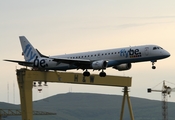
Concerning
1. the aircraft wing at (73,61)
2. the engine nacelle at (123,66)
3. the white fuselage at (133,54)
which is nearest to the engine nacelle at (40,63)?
the aircraft wing at (73,61)

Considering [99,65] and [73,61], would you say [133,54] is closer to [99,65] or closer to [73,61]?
[99,65]

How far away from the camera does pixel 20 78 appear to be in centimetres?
9912

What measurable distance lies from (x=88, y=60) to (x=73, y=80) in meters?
18.1

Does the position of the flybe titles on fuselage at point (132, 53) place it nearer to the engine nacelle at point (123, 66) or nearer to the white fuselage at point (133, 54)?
the white fuselage at point (133, 54)

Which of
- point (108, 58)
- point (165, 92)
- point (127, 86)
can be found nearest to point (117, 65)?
point (108, 58)

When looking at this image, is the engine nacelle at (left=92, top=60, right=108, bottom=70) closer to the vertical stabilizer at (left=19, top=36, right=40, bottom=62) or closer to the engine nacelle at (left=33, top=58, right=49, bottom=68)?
the engine nacelle at (left=33, top=58, right=49, bottom=68)

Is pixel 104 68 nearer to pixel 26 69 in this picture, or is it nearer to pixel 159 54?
pixel 159 54

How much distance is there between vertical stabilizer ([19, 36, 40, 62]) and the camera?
104m

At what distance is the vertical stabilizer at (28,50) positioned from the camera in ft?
340

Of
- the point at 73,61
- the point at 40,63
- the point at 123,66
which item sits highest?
the point at 40,63

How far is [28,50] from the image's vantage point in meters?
106

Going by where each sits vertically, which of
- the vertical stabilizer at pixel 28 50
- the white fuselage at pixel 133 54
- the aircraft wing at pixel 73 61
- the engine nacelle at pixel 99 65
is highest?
the vertical stabilizer at pixel 28 50

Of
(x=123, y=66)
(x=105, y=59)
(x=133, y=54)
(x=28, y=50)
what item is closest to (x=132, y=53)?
Result: (x=133, y=54)

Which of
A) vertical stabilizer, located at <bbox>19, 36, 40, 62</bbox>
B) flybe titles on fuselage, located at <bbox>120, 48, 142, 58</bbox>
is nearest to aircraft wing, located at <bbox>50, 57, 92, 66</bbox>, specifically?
flybe titles on fuselage, located at <bbox>120, 48, 142, 58</bbox>
